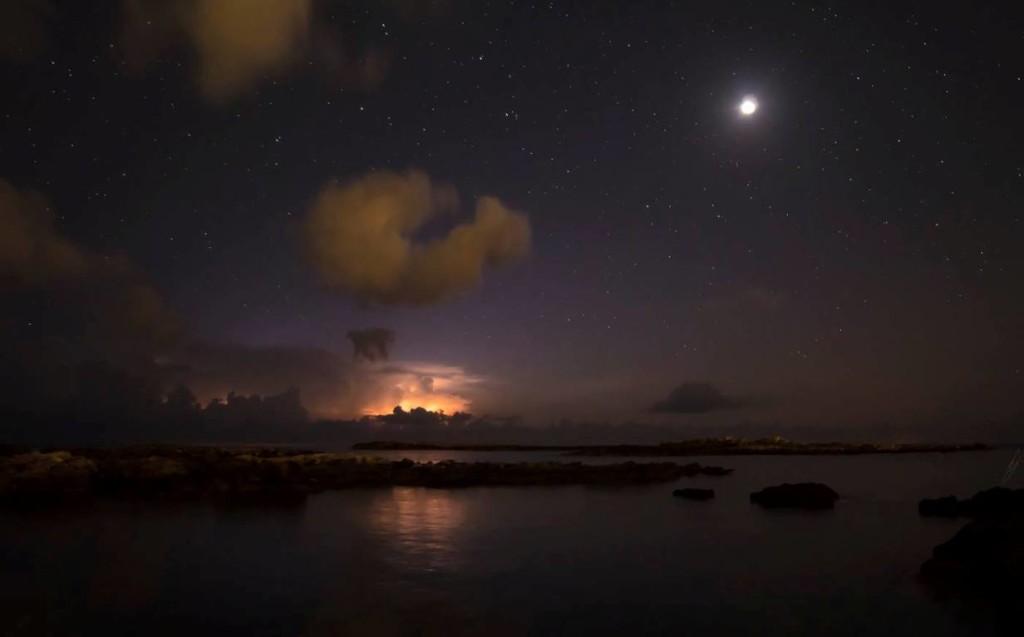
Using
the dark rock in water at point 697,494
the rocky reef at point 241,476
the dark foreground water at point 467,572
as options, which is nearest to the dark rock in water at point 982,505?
the dark foreground water at point 467,572

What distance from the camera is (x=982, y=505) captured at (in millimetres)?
37062

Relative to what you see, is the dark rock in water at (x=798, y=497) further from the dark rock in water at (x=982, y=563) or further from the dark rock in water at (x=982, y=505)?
the dark rock in water at (x=982, y=563)

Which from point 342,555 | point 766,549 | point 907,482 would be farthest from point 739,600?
point 907,482

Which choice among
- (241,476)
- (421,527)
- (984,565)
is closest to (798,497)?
(984,565)

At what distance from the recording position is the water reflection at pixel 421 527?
87.4 ft

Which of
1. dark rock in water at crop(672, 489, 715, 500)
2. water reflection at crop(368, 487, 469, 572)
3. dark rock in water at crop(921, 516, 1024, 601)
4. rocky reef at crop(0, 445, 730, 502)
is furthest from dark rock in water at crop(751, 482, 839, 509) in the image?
water reflection at crop(368, 487, 469, 572)

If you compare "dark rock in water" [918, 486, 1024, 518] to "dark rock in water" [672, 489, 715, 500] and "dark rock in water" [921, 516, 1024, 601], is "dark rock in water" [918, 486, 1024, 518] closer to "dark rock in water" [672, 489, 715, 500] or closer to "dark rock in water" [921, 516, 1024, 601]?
"dark rock in water" [921, 516, 1024, 601]

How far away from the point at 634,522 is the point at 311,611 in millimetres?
22760

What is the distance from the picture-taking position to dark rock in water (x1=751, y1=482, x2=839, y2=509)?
145 ft

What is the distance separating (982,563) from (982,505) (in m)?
19.7

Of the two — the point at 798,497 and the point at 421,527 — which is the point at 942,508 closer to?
the point at 798,497

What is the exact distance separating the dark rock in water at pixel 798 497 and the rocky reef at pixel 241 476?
17557 mm

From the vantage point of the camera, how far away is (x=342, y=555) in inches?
1055

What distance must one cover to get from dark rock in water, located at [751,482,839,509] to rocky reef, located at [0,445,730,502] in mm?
17557
